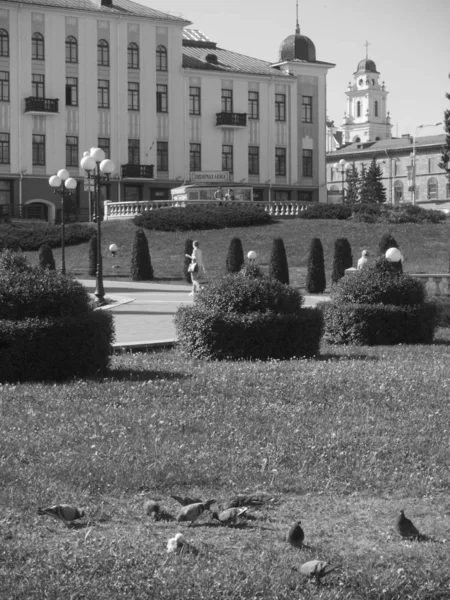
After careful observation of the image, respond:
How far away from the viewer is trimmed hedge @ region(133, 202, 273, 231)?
5044 cm

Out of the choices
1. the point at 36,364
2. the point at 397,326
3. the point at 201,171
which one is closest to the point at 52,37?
the point at 201,171

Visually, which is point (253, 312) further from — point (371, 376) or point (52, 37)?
point (52, 37)

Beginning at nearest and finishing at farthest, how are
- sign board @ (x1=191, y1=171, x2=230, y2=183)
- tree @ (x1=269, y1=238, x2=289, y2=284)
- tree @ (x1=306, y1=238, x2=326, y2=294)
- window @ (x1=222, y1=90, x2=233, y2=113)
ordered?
tree @ (x1=306, y1=238, x2=326, y2=294) → tree @ (x1=269, y1=238, x2=289, y2=284) → sign board @ (x1=191, y1=171, x2=230, y2=183) → window @ (x1=222, y1=90, x2=233, y2=113)

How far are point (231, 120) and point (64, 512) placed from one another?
6143 cm

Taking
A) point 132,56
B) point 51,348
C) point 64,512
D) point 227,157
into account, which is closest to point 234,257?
point 132,56

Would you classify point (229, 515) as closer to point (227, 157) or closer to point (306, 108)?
point (227, 157)

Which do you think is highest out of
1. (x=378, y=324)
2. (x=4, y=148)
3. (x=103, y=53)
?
(x=103, y=53)

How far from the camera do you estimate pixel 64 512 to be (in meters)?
5.96

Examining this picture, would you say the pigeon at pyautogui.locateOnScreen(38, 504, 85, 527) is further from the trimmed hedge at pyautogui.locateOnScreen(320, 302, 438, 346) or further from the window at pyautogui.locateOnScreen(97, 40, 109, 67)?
the window at pyautogui.locateOnScreen(97, 40, 109, 67)

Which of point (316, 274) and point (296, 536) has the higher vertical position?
point (316, 274)

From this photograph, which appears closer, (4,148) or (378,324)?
(378,324)

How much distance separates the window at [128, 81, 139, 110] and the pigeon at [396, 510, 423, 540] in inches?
2324

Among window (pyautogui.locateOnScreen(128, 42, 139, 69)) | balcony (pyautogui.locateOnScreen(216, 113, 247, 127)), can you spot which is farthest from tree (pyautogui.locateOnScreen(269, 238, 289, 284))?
balcony (pyautogui.locateOnScreen(216, 113, 247, 127))

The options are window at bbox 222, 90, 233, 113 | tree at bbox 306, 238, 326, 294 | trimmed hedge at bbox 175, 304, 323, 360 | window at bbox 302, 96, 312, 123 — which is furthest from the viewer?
window at bbox 302, 96, 312, 123
